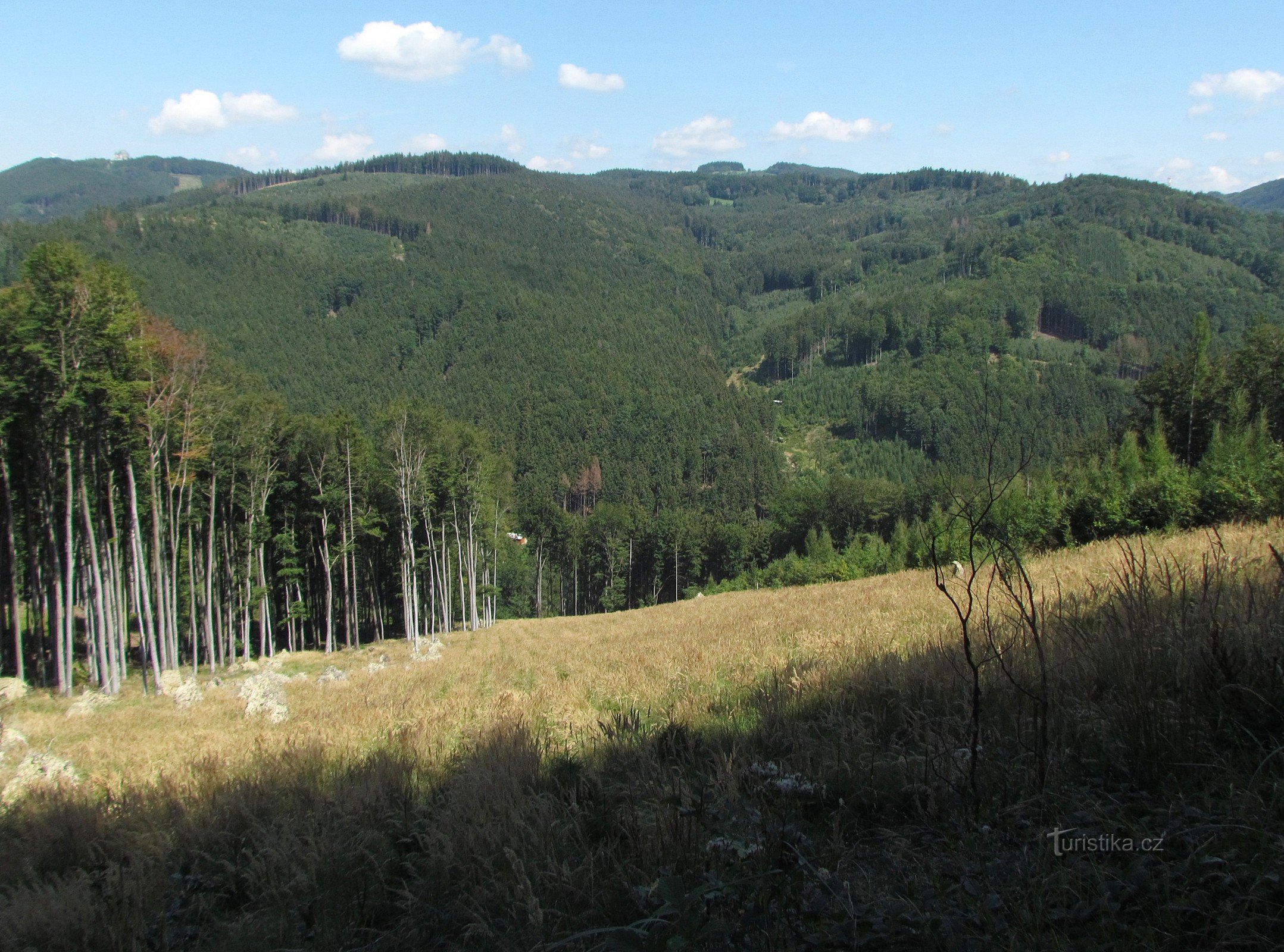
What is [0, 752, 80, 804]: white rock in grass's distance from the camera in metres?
7.45

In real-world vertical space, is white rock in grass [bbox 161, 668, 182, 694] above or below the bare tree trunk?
below

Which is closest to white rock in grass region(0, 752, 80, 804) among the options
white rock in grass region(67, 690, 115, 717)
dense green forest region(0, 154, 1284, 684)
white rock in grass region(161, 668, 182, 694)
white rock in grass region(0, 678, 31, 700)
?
dense green forest region(0, 154, 1284, 684)

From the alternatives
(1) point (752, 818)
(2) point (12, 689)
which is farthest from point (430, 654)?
(1) point (752, 818)

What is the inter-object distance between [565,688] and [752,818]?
6.14 meters

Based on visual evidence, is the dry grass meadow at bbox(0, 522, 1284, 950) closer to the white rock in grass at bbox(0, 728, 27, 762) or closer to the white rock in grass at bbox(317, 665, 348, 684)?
the white rock in grass at bbox(0, 728, 27, 762)

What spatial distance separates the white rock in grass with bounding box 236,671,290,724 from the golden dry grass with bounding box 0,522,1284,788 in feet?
0.94

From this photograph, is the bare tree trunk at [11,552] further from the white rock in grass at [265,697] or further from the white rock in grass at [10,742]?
the white rock in grass at [10,742]

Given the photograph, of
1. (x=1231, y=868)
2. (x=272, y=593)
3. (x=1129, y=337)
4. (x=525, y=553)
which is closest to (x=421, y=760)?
(x=1231, y=868)

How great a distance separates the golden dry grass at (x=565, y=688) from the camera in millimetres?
7184

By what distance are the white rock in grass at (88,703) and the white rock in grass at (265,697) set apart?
4102mm

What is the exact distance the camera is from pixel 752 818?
139 inches

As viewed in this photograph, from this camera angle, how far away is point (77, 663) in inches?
1266

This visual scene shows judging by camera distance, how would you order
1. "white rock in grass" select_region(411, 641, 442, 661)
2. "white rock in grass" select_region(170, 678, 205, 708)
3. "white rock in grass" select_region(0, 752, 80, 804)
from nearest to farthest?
"white rock in grass" select_region(0, 752, 80, 804), "white rock in grass" select_region(170, 678, 205, 708), "white rock in grass" select_region(411, 641, 442, 661)

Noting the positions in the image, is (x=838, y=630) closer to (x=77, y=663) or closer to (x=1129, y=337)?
(x=77, y=663)
